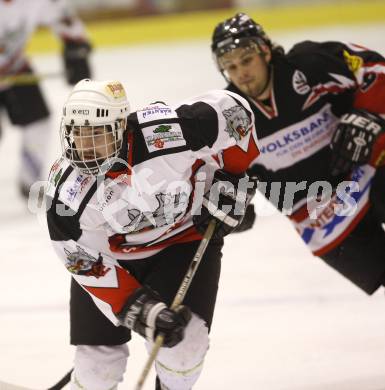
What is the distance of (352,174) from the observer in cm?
297

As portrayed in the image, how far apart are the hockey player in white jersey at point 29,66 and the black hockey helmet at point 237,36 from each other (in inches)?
92.7

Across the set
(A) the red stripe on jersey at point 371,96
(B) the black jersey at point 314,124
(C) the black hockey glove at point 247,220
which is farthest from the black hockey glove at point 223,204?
(A) the red stripe on jersey at point 371,96

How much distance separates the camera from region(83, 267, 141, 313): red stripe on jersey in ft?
7.39

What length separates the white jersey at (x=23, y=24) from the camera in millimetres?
5078

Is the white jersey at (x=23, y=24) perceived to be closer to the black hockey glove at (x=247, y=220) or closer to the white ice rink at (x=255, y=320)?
the white ice rink at (x=255, y=320)

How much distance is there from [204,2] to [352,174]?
21.1ft

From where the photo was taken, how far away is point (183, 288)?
2.27 metres

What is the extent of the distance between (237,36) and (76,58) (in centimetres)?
245

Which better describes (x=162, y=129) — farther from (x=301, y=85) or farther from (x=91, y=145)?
(x=301, y=85)

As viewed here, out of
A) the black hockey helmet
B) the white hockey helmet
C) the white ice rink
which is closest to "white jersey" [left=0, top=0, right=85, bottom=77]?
the white ice rink

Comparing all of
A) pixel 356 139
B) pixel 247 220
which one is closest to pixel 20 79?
pixel 247 220

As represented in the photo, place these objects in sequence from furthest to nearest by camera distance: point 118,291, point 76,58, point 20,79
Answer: point 76,58 < point 20,79 < point 118,291

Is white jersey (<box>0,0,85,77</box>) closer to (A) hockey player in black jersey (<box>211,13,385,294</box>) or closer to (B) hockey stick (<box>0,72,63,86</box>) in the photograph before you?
(B) hockey stick (<box>0,72,63,86</box>)

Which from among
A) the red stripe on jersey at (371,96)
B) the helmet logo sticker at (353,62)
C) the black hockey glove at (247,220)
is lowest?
the black hockey glove at (247,220)
